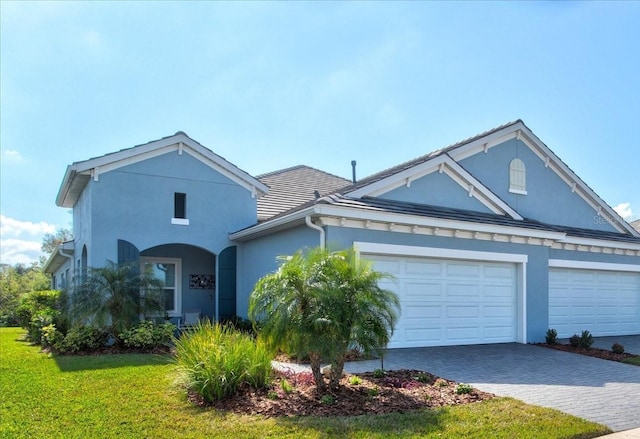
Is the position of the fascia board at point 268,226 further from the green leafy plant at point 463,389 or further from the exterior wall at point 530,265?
the green leafy plant at point 463,389

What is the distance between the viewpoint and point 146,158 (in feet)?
46.6

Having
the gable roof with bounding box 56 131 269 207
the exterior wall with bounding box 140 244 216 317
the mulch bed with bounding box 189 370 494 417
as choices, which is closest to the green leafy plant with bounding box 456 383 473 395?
the mulch bed with bounding box 189 370 494 417

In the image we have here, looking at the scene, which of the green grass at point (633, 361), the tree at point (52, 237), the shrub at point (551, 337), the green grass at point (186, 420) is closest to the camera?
the green grass at point (186, 420)

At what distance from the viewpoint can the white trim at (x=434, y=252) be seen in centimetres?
1167

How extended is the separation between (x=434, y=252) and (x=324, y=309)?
6.20 m

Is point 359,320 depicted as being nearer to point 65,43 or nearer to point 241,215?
point 241,215

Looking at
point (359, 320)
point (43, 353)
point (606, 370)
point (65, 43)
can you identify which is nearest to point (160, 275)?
point (43, 353)

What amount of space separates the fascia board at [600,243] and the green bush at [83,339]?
1327cm

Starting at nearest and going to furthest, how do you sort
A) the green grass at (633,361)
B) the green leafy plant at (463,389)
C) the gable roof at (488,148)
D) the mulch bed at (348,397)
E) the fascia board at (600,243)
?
the mulch bed at (348,397) < the green leafy plant at (463,389) < the green grass at (633,361) < the gable roof at (488,148) < the fascia board at (600,243)

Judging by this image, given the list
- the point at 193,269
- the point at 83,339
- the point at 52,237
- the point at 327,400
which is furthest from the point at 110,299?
the point at 52,237

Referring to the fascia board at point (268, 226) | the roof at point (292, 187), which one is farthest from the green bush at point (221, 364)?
the roof at point (292, 187)

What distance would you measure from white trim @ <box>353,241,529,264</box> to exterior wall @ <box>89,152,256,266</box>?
5.25m

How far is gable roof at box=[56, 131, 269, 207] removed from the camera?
44.3 feet

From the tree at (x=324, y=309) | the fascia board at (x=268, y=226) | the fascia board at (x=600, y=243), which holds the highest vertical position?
the fascia board at (x=268, y=226)
